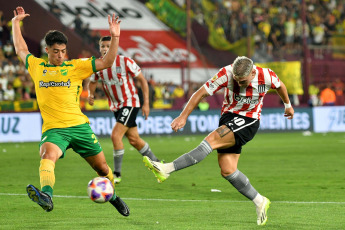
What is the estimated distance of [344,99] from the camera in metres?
32.8

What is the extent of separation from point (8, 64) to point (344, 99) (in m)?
14.7

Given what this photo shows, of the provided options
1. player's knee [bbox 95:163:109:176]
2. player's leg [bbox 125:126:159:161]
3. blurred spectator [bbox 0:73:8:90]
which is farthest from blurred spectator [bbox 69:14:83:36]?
player's knee [bbox 95:163:109:176]

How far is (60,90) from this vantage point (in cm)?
800

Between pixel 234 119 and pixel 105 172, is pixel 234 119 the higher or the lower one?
the higher one

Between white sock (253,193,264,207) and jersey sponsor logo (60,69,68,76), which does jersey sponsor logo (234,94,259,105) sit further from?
jersey sponsor logo (60,69,68,76)

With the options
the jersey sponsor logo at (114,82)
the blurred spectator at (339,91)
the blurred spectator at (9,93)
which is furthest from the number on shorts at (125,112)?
the blurred spectator at (339,91)

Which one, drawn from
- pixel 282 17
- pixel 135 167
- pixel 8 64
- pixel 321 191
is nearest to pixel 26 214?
pixel 321 191

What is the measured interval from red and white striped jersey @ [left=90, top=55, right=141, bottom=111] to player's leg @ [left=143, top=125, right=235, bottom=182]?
470 centimetres

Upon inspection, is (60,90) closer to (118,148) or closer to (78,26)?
(118,148)

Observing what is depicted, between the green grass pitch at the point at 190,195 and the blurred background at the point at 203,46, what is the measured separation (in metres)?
8.81

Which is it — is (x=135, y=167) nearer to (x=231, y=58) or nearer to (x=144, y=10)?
(x=231, y=58)

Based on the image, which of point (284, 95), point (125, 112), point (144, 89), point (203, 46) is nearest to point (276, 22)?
point (203, 46)

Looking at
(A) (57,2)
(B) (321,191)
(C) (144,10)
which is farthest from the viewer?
(C) (144,10)

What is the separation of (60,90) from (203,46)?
3012 centimetres
